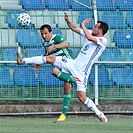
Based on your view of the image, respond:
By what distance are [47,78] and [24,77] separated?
514 mm

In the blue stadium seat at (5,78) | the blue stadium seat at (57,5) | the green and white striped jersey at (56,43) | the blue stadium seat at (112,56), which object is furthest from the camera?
the blue stadium seat at (57,5)

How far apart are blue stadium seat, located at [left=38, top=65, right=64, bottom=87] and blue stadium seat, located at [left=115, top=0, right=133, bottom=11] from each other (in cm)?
250

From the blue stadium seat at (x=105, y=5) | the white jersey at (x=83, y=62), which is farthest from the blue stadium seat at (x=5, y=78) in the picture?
the blue stadium seat at (x=105, y=5)

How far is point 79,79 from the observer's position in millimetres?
10008

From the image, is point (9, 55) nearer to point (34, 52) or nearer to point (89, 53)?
point (34, 52)

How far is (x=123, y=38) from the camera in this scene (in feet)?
42.2

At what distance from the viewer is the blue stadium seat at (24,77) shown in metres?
12.4

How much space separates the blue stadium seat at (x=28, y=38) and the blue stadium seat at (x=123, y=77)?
6.01ft

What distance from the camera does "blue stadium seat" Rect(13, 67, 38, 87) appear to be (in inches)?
488

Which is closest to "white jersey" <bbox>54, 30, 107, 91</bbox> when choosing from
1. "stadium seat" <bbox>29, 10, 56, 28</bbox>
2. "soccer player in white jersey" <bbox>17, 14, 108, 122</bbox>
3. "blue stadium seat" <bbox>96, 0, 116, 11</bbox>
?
"soccer player in white jersey" <bbox>17, 14, 108, 122</bbox>

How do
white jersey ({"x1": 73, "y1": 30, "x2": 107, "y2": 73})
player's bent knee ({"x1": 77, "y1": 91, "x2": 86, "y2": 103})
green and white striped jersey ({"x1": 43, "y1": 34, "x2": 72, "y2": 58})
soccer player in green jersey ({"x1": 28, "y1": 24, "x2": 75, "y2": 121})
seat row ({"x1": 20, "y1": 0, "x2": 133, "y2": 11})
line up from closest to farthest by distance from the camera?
player's bent knee ({"x1": 77, "y1": 91, "x2": 86, "y2": 103}) → white jersey ({"x1": 73, "y1": 30, "x2": 107, "y2": 73}) → soccer player in green jersey ({"x1": 28, "y1": 24, "x2": 75, "y2": 121}) → green and white striped jersey ({"x1": 43, "y1": 34, "x2": 72, "y2": 58}) → seat row ({"x1": 20, "y1": 0, "x2": 133, "y2": 11})

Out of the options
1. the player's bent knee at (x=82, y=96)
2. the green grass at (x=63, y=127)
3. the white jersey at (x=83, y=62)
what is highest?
the white jersey at (x=83, y=62)

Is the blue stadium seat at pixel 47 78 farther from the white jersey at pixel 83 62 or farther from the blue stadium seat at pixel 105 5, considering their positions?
the white jersey at pixel 83 62

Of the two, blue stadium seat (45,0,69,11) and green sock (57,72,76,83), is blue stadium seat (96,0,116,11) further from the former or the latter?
green sock (57,72,76,83)
